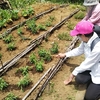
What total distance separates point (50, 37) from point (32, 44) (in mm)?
833

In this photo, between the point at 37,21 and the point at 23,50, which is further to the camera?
the point at 37,21

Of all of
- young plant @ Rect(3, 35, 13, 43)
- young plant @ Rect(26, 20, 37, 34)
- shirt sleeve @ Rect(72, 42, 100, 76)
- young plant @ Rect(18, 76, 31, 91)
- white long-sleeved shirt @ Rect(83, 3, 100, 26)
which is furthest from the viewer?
young plant @ Rect(26, 20, 37, 34)

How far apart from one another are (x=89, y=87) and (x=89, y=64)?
482 millimetres

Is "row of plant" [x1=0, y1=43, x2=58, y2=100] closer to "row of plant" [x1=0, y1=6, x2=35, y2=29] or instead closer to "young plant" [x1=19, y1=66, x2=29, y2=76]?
"young plant" [x1=19, y1=66, x2=29, y2=76]

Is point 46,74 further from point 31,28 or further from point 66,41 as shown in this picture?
point 31,28

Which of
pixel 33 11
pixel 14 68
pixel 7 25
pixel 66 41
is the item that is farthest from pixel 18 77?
pixel 33 11

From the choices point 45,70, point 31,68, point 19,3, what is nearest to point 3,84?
point 31,68

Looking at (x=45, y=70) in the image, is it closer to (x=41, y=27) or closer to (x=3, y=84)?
(x=3, y=84)

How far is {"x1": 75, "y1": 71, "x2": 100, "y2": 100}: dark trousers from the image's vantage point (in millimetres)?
4895

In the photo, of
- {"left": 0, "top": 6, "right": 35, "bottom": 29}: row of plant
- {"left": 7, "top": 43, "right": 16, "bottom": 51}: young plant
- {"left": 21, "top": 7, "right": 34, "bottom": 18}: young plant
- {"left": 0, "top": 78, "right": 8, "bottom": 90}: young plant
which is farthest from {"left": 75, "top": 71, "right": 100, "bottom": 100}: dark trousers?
{"left": 21, "top": 7, "right": 34, "bottom": 18}: young plant

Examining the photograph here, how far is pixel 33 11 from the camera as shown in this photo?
945cm

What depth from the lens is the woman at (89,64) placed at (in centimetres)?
468

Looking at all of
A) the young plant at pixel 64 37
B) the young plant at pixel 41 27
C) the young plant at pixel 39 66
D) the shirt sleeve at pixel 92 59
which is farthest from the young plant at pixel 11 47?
the shirt sleeve at pixel 92 59

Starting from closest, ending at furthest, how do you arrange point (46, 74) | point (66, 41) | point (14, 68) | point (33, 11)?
point (46, 74), point (14, 68), point (66, 41), point (33, 11)
